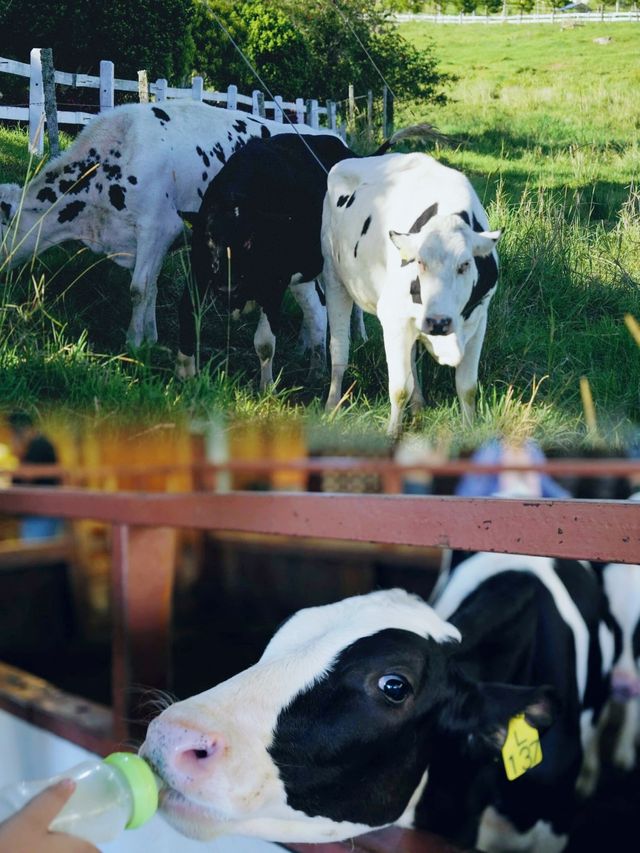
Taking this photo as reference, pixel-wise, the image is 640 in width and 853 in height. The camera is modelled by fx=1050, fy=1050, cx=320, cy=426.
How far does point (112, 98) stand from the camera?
3.78ft

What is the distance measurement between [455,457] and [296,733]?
37 centimetres

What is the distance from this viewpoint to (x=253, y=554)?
2.50m

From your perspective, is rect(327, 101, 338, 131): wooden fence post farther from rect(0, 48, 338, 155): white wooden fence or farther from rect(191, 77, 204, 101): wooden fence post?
rect(191, 77, 204, 101): wooden fence post

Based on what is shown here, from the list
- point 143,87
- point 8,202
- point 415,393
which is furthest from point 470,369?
point 8,202

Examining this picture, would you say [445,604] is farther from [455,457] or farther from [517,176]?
[517,176]

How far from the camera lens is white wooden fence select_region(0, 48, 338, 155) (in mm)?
1136

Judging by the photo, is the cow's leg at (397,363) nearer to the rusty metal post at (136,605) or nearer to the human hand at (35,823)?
the rusty metal post at (136,605)

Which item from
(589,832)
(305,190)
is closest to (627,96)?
(305,190)

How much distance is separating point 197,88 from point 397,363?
393 millimetres

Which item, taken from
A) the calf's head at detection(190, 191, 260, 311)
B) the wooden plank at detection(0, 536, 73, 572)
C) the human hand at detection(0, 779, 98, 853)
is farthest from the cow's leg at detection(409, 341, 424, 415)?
the wooden plank at detection(0, 536, 73, 572)

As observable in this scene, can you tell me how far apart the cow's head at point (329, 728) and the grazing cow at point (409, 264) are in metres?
0.24

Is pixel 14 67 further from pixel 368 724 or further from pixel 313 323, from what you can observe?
pixel 368 724

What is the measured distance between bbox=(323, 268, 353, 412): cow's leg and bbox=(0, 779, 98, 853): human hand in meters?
0.63

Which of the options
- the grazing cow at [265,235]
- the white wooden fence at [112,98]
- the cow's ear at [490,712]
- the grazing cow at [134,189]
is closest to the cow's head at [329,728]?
the cow's ear at [490,712]
